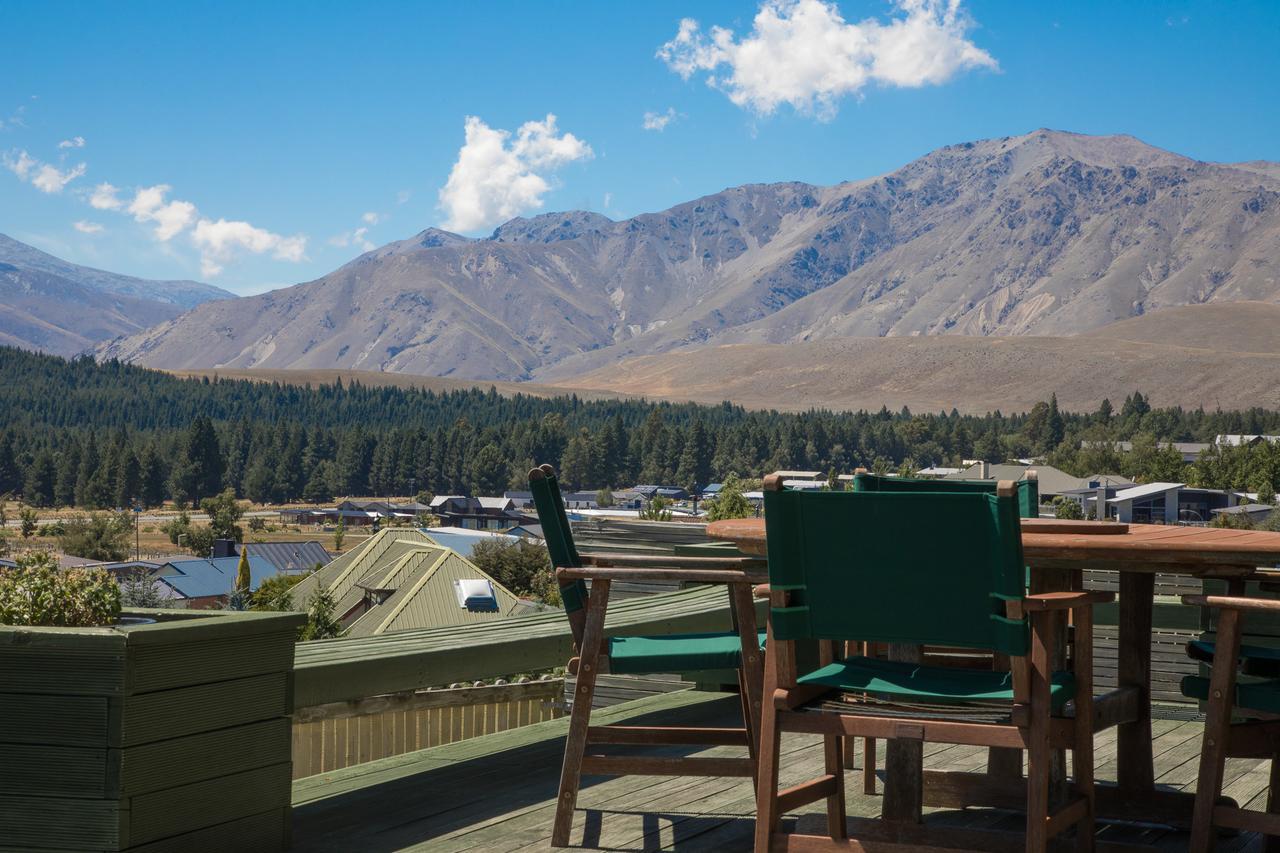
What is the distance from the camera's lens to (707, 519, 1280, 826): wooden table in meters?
2.40

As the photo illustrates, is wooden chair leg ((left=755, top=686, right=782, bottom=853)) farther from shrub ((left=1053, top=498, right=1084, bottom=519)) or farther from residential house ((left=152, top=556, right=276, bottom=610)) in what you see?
shrub ((left=1053, top=498, right=1084, bottom=519))

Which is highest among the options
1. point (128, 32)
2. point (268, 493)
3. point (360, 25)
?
point (128, 32)

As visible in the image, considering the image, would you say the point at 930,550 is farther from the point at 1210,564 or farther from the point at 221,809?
the point at 221,809

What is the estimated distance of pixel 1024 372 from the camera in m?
167

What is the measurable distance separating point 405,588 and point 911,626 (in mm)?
34597

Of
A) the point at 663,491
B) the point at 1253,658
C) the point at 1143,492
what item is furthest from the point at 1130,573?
the point at 663,491

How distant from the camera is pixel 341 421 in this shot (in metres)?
167

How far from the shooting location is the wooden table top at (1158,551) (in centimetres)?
238

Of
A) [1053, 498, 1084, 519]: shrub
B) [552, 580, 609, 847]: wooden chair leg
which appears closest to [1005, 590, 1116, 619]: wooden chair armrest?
[552, 580, 609, 847]: wooden chair leg

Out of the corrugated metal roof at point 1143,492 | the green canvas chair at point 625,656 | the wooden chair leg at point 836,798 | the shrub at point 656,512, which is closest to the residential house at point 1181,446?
the corrugated metal roof at point 1143,492

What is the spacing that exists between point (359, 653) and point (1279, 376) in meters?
163

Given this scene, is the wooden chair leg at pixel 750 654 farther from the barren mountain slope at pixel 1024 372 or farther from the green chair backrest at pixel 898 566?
the barren mountain slope at pixel 1024 372

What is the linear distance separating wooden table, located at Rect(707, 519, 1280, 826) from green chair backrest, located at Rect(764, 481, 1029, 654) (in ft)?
0.99

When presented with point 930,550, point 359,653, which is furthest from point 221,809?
point 930,550
